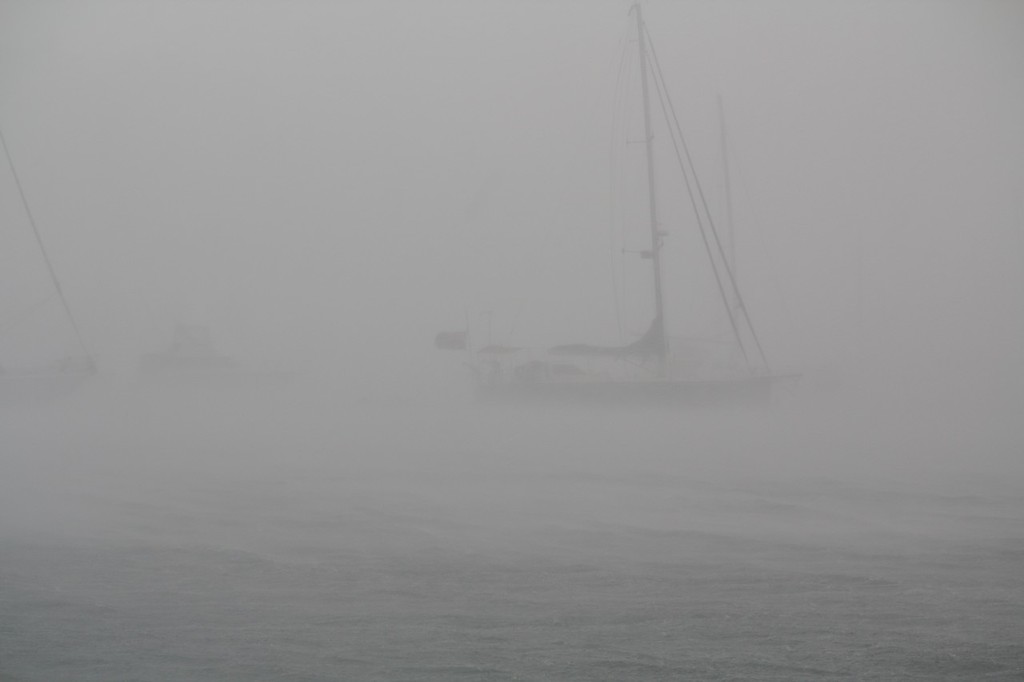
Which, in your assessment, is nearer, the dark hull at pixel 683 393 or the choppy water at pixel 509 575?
the choppy water at pixel 509 575

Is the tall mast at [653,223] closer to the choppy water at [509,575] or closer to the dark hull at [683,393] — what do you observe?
the dark hull at [683,393]

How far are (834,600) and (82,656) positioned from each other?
3.53 metres

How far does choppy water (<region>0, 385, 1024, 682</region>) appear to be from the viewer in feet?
15.3

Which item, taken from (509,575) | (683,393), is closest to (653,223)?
(683,393)

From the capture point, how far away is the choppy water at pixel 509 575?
4.65 m

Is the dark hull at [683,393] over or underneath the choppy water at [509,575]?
underneath

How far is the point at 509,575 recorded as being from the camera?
248 inches

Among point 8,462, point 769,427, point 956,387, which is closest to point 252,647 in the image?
point 8,462

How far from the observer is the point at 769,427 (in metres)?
17.0

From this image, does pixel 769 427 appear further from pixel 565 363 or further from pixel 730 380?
pixel 565 363

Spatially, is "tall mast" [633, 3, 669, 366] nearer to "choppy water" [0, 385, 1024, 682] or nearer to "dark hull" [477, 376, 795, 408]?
"dark hull" [477, 376, 795, 408]

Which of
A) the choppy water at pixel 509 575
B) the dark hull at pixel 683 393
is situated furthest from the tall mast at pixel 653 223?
the choppy water at pixel 509 575

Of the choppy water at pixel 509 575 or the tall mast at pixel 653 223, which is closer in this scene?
the choppy water at pixel 509 575

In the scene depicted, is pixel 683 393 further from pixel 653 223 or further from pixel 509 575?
pixel 509 575
